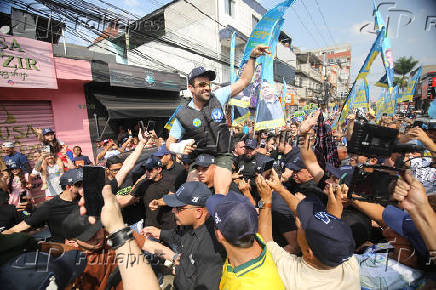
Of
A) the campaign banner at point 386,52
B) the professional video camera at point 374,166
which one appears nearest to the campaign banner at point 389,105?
the campaign banner at point 386,52

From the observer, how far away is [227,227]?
1.51 m

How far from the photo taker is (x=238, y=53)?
17.3 meters

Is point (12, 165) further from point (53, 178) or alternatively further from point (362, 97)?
point (362, 97)

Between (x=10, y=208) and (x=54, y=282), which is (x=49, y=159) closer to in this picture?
(x=10, y=208)

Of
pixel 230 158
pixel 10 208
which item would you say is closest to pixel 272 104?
pixel 230 158

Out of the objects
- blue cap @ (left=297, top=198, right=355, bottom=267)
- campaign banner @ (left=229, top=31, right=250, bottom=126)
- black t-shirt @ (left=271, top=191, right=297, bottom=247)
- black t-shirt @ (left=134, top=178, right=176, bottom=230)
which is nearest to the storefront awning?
campaign banner @ (left=229, top=31, right=250, bottom=126)

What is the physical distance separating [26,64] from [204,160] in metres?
7.42

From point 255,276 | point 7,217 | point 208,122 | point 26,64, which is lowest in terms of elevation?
point 7,217

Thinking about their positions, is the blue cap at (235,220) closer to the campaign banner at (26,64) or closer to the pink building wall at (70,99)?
the campaign banner at (26,64)

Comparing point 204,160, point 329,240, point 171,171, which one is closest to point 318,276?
point 329,240

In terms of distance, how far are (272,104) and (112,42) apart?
1475cm

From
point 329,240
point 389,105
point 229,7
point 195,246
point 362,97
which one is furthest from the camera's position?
point 229,7

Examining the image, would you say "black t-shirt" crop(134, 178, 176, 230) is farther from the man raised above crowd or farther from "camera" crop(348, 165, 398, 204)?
"camera" crop(348, 165, 398, 204)

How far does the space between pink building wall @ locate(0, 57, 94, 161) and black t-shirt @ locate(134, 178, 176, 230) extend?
6.67 m
